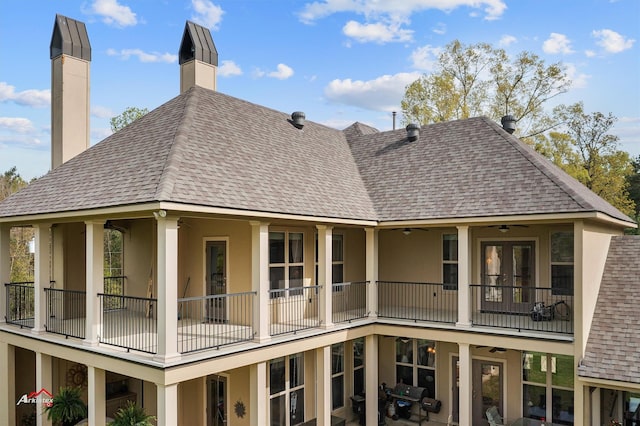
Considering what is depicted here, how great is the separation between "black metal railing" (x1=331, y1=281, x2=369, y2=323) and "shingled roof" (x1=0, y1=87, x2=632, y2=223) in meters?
2.62

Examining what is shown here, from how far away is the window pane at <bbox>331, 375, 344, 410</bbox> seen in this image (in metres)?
14.2

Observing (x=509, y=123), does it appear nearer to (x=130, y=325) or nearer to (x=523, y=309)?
(x=523, y=309)

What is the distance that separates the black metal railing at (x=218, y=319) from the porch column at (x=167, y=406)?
5.56 feet

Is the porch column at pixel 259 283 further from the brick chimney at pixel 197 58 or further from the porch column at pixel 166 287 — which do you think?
the brick chimney at pixel 197 58

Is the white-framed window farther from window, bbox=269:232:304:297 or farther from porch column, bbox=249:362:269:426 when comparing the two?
porch column, bbox=249:362:269:426

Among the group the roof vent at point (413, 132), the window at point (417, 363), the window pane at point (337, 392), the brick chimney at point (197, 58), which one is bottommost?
the window pane at point (337, 392)

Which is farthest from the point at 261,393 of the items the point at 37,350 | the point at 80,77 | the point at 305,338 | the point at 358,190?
the point at 80,77

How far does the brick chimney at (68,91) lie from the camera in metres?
14.4

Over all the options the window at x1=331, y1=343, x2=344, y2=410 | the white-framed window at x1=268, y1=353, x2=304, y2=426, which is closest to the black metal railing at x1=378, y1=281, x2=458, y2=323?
the window at x1=331, y1=343, x2=344, y2=410

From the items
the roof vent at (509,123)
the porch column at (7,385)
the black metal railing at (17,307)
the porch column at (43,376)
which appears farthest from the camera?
the roof vent at (509,123)

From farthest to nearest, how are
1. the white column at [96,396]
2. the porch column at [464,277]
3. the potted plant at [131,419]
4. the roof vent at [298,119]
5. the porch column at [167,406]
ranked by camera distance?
the roof vent at [298,119]
the porch column at [464,277]
the white column at [96,396]
the potted plant at [131,419]
the porch column at [167,406]

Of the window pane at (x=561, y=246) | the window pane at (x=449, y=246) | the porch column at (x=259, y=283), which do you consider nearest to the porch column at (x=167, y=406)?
the porch column at (x=259, y=283)

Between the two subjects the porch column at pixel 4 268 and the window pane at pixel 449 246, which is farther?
the window pane at pixel 449 246

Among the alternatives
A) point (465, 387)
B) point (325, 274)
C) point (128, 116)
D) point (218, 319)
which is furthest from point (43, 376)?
point (128, 116)
